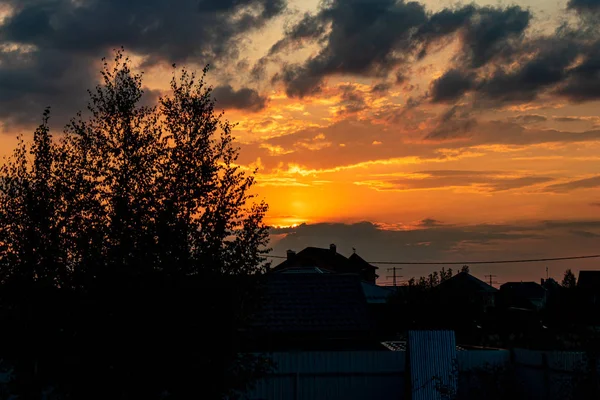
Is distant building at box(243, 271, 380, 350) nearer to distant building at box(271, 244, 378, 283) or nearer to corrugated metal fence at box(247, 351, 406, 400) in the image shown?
corrugated metal fence at box(247, 351, 406, 400)

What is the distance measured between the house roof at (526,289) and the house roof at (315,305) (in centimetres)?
8696

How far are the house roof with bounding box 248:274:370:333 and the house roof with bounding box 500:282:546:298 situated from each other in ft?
285

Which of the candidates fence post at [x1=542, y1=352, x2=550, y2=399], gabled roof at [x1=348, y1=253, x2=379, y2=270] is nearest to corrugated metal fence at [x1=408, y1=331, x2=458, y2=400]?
fence post at [x1=542, y1=352, x2=550, y2=399]

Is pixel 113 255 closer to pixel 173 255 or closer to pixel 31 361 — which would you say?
pixel 173 255

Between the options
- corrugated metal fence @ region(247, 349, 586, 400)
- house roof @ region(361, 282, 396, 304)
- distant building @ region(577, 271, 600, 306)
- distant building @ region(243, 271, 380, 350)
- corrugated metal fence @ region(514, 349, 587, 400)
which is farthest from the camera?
distant building @ region(577, 271, 600, 306)

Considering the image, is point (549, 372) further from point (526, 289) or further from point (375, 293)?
point (526, 289)

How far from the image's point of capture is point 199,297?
43.2 feet

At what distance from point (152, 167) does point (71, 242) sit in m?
2.25

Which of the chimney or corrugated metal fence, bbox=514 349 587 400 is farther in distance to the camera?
the chimney

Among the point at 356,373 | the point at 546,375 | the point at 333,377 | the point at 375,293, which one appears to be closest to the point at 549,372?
the point at 546,375

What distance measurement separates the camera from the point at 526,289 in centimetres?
12088

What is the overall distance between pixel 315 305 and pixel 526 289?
96.6 metres

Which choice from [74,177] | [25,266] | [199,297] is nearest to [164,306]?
[199,297]

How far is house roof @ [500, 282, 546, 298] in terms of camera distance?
11701cm
